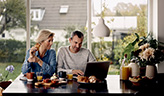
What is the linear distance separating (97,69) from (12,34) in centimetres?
215

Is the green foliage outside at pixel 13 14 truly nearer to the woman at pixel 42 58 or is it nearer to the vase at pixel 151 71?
the woman at pixel 42 58

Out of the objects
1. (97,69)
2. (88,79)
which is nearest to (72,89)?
(88,79)

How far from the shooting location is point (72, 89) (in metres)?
2.51

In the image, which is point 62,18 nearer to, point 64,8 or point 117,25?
point 64,8

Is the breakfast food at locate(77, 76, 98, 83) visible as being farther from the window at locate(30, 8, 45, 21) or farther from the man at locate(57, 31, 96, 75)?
the window at locate(30, 8, 45, 21)

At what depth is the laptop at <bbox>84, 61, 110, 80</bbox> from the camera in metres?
2.89

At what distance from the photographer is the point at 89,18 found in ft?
15.2

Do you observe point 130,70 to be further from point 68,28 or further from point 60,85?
point 68,28

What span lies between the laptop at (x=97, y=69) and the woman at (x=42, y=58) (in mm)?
Result: 596

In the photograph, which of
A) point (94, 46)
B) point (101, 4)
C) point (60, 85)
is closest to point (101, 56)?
point (94, 46)

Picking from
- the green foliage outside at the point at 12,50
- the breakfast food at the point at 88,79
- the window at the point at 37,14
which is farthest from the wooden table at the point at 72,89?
the window at the point at 37,14

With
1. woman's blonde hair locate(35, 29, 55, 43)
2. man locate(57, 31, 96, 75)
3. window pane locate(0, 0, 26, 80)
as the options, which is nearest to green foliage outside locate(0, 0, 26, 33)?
window pane locate(0, 0, 26, 80)

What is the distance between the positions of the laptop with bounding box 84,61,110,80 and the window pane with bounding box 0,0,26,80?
1980 millimetres

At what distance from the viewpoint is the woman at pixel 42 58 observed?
3.29 meters
